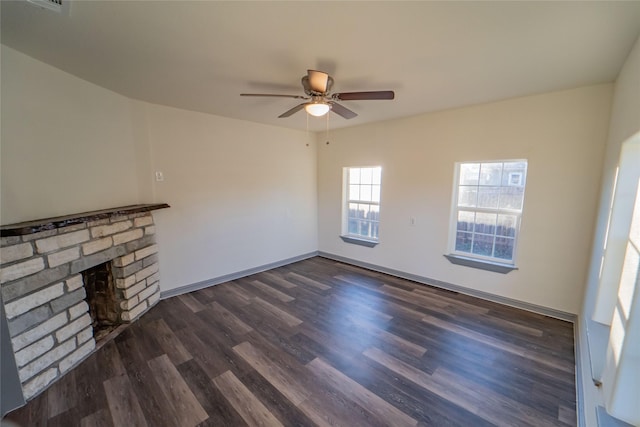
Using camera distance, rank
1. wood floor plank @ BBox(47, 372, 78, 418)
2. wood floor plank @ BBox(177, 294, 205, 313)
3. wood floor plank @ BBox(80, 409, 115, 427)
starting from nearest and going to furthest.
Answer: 1. wood floor plank @ BBox(80, 409, 115, 427)
2. wood floor plank @ BBox(47, 372, 78, 418)
3. wood floor plank @ BBox(177, 294, 205, 313)

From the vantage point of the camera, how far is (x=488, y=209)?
3365 mm

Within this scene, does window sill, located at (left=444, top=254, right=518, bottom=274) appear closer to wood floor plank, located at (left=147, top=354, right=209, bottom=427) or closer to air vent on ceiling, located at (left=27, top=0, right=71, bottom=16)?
wood floor plank, located at (left=147, top=354, right=209, bottom=427)

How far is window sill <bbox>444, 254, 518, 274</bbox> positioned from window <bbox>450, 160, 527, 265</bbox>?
8 centimetres

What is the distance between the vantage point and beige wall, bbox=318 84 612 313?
266 cm

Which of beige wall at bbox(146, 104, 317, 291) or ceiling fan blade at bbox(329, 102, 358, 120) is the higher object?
ceiling fan blade at bbox(329, 102, 358, 120)

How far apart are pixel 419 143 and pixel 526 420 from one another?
3189 millimetres

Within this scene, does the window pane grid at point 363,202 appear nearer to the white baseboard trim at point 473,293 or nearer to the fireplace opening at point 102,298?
the white baseboard trim at point 473,293

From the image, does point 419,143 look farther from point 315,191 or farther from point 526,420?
point 526,420

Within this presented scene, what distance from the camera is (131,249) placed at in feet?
9.52

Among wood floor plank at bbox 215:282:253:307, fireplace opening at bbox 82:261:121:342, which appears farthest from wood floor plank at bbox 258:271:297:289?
fireplace opening at bbox 82:261:121:342

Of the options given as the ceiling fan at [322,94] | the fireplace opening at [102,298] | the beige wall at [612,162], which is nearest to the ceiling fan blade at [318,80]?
the ceiling fan at [322,94]

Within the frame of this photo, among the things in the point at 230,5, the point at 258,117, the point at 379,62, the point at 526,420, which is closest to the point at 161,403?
the point at 526,420

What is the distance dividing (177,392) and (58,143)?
2409 mm

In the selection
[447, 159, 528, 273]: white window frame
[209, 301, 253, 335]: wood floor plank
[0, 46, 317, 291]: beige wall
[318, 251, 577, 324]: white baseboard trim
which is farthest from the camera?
[447, 159, 528, 273]: white window frame
